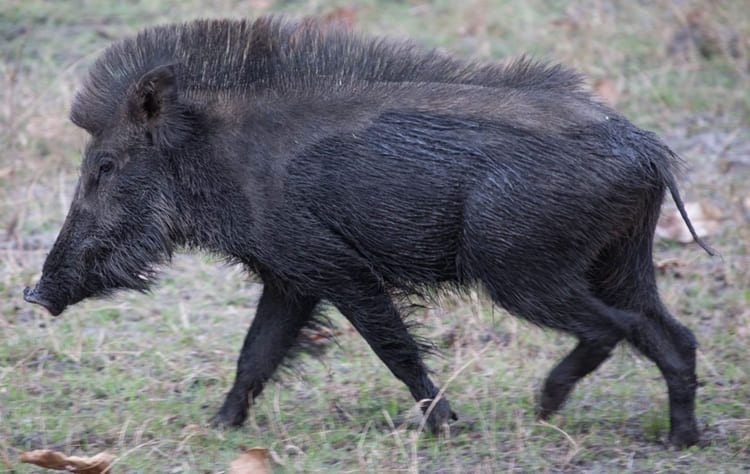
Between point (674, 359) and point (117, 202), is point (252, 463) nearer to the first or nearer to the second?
point (117, 202)

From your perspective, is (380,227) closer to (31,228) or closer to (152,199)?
(152,199)

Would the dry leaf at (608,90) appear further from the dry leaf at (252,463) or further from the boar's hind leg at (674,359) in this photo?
the dry leaf at (252,463)

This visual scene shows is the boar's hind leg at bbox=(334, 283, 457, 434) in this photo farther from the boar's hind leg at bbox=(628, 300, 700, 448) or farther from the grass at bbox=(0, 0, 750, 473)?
the boar's hind leg at bbox=(628, 300, 700, 448)

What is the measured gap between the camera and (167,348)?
514cm

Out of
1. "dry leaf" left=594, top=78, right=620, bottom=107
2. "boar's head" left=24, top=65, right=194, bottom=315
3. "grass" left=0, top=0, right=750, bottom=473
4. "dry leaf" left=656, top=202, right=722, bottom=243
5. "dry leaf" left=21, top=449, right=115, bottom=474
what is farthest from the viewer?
"dry leaf" left=594, top=78, right=620, bottom=107

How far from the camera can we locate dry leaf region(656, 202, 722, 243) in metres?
6.14

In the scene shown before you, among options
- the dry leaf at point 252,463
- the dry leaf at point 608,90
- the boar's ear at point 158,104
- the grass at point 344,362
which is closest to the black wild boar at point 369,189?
the boar's ear at point 158,104

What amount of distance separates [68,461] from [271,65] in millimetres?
1541

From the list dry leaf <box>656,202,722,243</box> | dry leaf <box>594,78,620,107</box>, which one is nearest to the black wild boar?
dry leaf <box>656,202,722,243</box>

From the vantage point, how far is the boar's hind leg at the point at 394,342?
4.20 meters

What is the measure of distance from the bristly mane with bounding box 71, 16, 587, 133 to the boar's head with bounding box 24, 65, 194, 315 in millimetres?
44

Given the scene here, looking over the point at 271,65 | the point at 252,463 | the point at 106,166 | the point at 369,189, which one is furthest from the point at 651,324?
the point at 106,166

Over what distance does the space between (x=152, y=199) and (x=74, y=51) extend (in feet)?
12.8

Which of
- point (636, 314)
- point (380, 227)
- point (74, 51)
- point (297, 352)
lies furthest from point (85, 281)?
point (74, 51)
